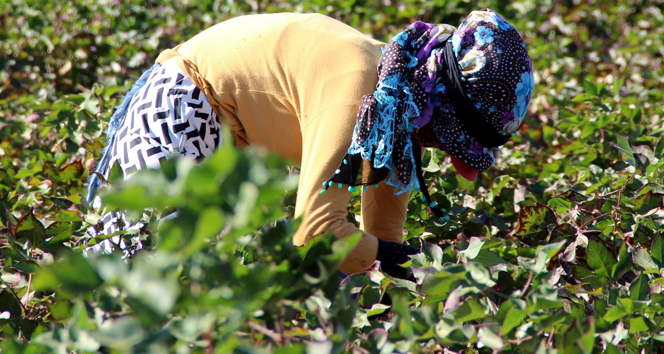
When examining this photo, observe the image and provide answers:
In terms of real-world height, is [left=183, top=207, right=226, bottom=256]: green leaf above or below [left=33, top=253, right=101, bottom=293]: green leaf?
above

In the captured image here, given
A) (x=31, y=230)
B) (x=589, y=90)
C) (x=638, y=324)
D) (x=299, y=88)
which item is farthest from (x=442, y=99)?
(x=589, y=90)

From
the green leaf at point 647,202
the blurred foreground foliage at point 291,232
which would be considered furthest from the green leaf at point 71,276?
the green leaf at point 647,202

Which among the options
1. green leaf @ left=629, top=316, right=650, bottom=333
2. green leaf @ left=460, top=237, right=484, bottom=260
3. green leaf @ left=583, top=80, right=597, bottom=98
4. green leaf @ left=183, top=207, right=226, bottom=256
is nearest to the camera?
green leaf @ left=183, top=207, right=226, bottom=256

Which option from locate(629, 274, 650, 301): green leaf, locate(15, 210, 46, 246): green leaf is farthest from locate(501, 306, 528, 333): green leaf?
locate(15, 210, 46, 246): green leaf

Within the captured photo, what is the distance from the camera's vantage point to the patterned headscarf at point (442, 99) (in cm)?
178

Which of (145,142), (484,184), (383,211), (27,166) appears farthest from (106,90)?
(484,184)

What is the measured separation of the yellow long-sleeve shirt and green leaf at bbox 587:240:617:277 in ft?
1.73

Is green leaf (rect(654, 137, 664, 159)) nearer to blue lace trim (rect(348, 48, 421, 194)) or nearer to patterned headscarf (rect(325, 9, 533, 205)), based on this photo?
patterned headscarf (rect(325, 9, 533, 205))

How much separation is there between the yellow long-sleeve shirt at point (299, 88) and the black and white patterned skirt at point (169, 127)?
0.04 m

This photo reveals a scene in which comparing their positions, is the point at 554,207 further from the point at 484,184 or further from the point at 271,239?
the point at 271,239

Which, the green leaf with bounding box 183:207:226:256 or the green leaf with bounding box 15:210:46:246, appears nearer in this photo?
the green leaf with bounding box 183:207:226:256

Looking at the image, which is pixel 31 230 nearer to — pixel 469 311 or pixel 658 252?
pixel 469 311

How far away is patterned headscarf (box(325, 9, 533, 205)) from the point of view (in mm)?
1779

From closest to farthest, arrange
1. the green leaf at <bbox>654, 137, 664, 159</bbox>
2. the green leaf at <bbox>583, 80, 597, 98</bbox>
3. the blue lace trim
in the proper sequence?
the blue lace trim
the green leaf at <bbox>654, 137, 664, 159</bbox>
the green leaf at <bbox>583, 80, 597, 98</bbox>
